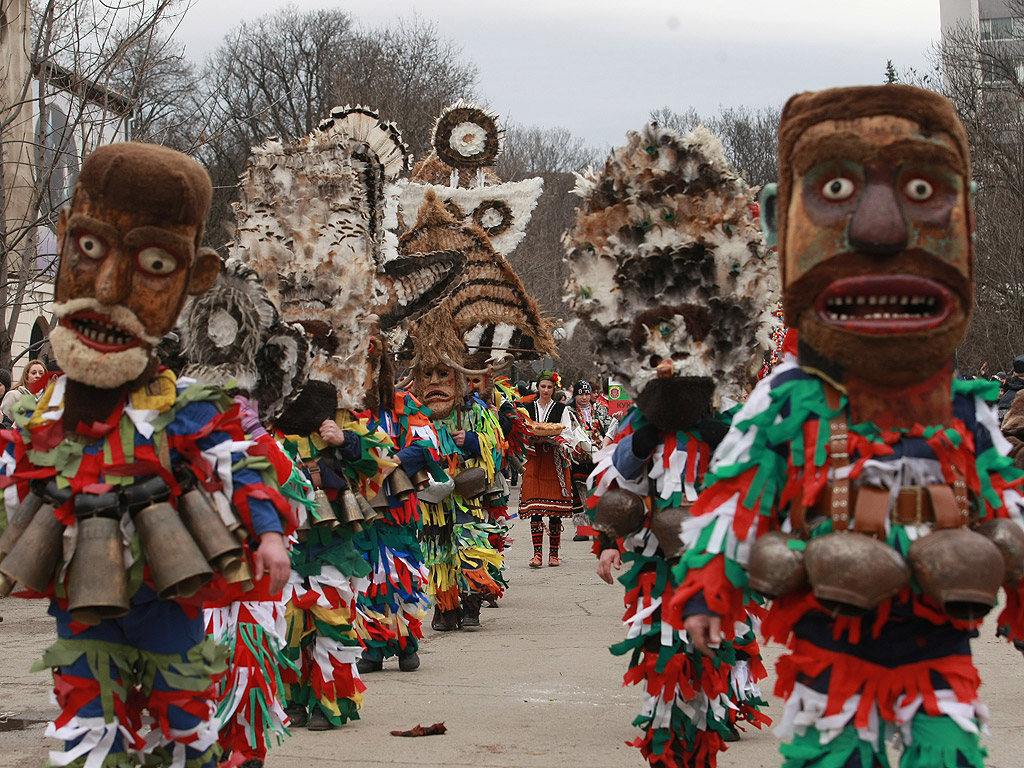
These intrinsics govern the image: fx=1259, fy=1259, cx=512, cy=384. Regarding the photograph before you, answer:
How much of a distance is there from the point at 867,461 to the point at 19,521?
2680mm

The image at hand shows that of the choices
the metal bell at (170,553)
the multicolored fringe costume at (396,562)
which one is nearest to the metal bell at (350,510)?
the multicolored fringe costume at (396,562)

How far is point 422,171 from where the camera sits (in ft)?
36.7

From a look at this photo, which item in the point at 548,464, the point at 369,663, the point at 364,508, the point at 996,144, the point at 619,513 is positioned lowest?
the point at 369,663

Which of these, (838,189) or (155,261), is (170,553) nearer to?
(155,261)

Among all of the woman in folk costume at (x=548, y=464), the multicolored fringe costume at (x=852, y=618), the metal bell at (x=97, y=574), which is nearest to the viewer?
the multicolored fringe costume at (x=852, y=618)

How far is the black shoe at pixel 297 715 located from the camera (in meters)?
6.59

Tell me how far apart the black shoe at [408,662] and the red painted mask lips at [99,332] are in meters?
4.31

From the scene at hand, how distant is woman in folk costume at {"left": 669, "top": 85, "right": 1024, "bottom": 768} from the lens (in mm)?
3586

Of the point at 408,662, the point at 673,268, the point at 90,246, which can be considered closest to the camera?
the point at 90,246

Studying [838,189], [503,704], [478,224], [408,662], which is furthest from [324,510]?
[478,224]

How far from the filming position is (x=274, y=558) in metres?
4.12

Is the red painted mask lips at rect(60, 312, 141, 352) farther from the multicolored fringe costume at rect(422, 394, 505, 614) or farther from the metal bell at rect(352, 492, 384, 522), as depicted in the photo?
the multicolored fringe costume at rect(422, 394, 505, 614)

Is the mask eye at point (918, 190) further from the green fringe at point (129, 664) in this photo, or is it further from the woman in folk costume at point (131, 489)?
the green fringe at point (129, 664)

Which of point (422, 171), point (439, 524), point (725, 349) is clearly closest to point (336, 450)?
point (725, 349)
